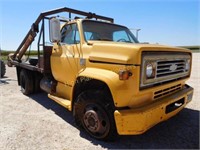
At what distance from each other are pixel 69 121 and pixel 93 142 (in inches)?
43.5

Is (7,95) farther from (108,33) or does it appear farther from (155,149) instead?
(155,149)

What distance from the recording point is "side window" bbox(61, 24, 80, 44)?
437 cm

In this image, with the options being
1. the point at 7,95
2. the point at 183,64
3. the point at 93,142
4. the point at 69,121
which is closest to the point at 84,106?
the point at 93,142

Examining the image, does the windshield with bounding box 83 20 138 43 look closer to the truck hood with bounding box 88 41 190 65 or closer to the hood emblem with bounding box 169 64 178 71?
the truck hood with bounding box 88 41 190 65

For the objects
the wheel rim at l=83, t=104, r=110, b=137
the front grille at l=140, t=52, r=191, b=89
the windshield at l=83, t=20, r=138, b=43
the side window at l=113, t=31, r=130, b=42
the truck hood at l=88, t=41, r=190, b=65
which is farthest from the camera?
the side window at l=113, t=31, r=130, b=42

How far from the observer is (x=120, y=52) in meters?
3.14

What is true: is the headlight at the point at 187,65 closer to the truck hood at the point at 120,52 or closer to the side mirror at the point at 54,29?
the truck hood at the point at 120,52

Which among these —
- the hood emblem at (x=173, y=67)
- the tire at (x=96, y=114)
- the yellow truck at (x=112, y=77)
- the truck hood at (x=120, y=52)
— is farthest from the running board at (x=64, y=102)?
the hood emblem at (x=173, y=67)

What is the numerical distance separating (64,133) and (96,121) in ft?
2.52

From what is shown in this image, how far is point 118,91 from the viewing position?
301cm

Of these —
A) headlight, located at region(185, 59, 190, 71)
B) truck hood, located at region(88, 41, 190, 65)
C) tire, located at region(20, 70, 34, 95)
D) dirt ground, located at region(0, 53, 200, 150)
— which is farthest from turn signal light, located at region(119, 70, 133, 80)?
tire, located at region(20, 70, 34, 95)

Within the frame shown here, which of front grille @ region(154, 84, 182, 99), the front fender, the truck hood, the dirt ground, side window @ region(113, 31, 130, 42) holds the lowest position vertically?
the dirt ground

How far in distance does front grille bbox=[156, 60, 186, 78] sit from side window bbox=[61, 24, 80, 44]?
1.79 m

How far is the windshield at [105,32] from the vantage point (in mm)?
4340
